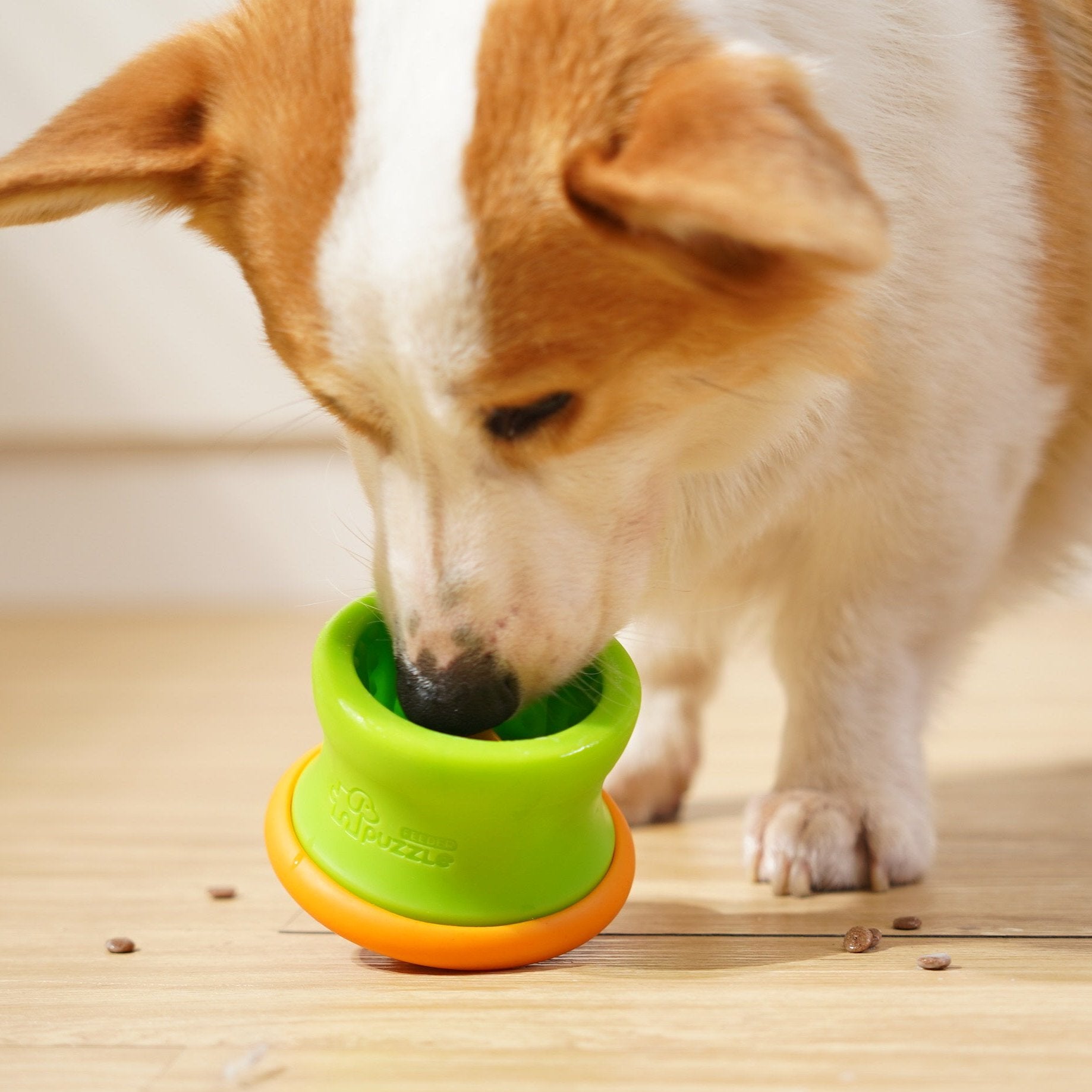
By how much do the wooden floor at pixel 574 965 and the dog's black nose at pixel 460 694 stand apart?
20cm

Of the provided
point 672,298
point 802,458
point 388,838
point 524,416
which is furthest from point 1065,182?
point 388,838

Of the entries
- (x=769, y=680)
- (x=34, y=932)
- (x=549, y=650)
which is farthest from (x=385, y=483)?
(x=769, y=680)

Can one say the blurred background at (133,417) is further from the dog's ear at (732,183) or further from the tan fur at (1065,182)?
the dog's ear at (732,183)

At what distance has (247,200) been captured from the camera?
1154 millimetres

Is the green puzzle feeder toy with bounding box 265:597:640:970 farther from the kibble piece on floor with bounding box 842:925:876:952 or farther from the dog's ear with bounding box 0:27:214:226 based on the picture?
the dog's ear with bounding box 0:27:214:226

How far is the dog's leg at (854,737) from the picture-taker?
1.36 meters

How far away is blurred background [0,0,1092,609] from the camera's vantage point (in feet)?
9.50

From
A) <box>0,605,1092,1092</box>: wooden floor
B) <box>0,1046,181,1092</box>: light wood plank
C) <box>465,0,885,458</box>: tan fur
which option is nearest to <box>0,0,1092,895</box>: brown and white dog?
<box>465,0,885,458</box>: tan fur

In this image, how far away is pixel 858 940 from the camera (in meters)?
1.18

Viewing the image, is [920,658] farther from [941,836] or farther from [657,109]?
[657,109]

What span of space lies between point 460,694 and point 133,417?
7.22ft

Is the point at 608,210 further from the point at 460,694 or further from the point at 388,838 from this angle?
the point at 388,838

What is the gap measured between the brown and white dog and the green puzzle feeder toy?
0.17 feet

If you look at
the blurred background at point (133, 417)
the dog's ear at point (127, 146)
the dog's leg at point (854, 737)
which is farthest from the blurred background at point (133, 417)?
the dog's ear at point (127, 146)
